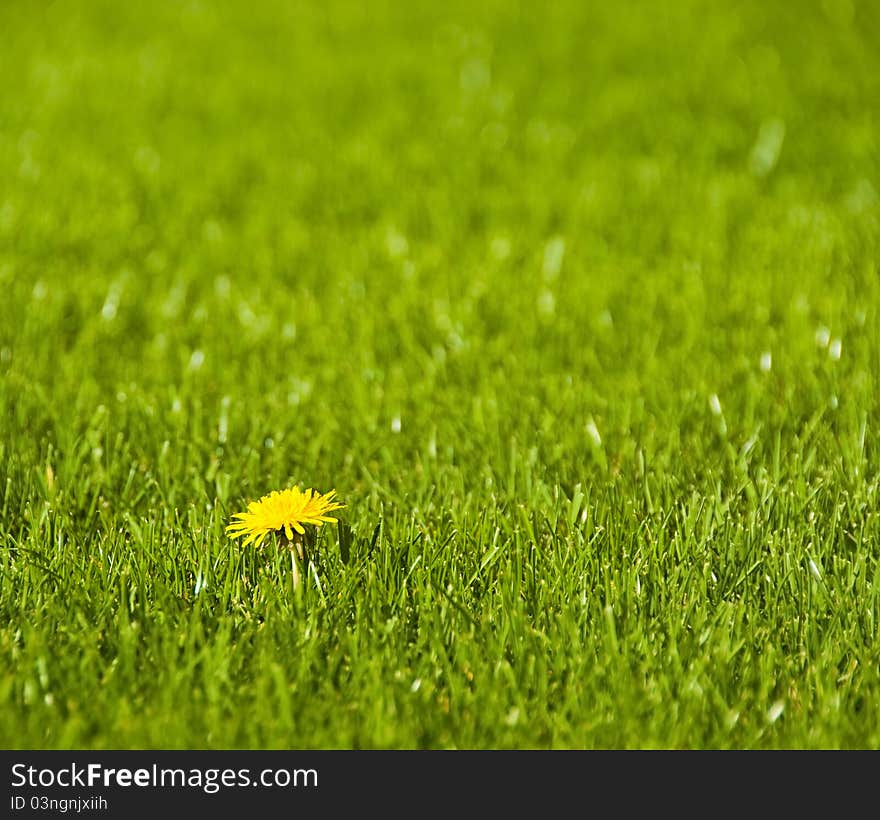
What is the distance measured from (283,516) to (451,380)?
1024mm

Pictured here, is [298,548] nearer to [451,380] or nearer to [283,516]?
[283,516]

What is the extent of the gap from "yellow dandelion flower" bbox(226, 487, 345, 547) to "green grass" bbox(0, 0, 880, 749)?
0.07m

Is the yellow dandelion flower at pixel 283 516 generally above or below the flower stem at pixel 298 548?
above

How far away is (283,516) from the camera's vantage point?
2.16m

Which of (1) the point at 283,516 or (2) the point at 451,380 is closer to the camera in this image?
(1) the point at 283,516

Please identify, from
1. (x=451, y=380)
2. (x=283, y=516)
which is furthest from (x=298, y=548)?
(x=451, y=380)

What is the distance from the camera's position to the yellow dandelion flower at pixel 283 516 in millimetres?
2160

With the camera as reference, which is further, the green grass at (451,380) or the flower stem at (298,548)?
the flower stem at (298,548)

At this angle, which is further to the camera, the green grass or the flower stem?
the flower stem

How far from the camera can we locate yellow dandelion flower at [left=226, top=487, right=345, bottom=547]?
2.16 m

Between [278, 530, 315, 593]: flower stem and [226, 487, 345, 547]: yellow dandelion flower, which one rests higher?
[226, 487, 345, 547]: yellow dandelion flower

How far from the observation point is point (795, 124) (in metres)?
4.57

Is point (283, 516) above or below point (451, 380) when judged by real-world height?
below

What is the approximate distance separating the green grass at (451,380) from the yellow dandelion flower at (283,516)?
7cm
